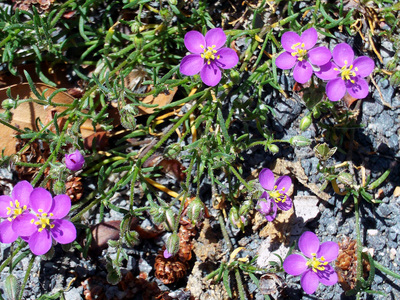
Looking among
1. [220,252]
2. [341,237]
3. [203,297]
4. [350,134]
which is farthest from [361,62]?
[203,297]

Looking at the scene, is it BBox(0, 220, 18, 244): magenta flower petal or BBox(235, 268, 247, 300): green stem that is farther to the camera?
BBox(235, 268, 247, 300): green stem

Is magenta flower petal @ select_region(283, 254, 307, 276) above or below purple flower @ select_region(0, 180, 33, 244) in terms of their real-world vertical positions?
below

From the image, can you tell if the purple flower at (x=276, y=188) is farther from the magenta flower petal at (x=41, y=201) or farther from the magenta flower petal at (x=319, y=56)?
the magenta flower petal at (x=41, y=201)

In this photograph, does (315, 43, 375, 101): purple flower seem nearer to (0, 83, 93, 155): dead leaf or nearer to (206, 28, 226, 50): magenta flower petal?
(206, 28, 226, 50): magenta flower petal

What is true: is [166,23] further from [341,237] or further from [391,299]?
[391,299]

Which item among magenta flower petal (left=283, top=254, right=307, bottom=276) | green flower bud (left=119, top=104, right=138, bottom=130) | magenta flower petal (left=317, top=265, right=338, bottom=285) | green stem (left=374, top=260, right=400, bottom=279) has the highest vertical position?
green flower bud (left=119, top=104, right=138, bottom=130)

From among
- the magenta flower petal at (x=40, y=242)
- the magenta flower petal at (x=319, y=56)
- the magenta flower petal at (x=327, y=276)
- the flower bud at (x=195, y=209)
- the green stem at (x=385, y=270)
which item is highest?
the magenta flower petal at (x=319, y=56)

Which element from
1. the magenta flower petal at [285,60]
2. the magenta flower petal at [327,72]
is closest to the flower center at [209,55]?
the magenta flower petal at [285,60]

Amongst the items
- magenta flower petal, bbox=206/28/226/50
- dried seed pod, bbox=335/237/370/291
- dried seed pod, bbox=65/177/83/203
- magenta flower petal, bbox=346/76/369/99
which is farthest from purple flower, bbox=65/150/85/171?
dried seed pod, bbox=335/237/370/291
